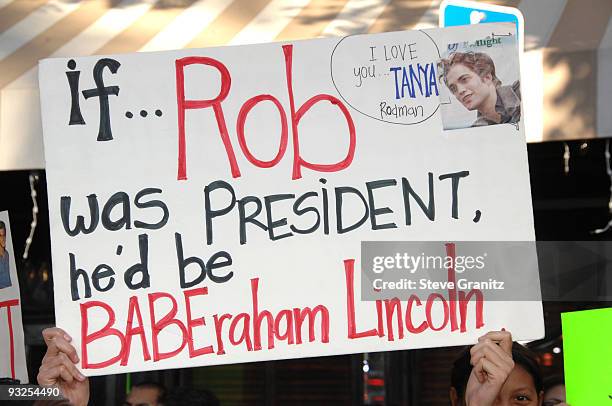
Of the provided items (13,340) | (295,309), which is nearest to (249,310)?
(295,309)

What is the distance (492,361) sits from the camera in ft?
8.10

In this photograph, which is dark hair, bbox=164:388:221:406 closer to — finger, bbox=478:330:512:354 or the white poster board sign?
the white poster board sign

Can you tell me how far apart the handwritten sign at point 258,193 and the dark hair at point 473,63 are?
0.09 ft

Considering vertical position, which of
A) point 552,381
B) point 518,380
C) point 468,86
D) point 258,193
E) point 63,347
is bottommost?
point 552,381

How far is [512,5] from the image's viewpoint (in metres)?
3.42

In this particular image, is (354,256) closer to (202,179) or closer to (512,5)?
(202,179)

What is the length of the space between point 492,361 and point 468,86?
63 centimetres

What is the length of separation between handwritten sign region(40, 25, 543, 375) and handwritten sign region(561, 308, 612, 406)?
0.16 meters

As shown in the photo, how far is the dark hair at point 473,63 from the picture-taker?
8.27 feet

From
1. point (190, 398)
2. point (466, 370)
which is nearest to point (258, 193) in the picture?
point (466, 370)

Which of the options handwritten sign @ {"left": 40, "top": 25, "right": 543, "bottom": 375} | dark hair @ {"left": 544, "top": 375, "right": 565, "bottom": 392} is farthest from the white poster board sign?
dark hair @ {"left": 544, "top": 375, "right": 565, "bottom": 392}

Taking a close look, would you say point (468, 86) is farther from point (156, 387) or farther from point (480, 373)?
point (156, 387)

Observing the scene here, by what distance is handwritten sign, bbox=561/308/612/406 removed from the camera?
245cm

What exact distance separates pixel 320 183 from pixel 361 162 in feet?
0.35
